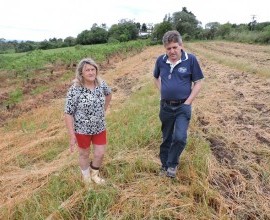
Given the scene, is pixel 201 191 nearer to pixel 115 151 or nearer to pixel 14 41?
pixel 115 151

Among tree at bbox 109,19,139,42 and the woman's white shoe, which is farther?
tree at bbox 109,19,139,42

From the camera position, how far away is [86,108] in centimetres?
376

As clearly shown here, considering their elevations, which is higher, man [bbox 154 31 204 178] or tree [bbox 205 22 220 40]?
man [bbox 154 31 204 178]

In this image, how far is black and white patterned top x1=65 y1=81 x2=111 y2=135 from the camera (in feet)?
12.3

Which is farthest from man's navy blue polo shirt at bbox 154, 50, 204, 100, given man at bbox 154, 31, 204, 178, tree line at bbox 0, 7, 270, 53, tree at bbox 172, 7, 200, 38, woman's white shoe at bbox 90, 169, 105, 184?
tree at bbox 172, 7, 200, 38

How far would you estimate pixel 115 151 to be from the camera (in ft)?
16.1

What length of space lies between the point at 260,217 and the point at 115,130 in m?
3.17

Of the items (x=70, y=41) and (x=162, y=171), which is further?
Result: (x=70, y=41)

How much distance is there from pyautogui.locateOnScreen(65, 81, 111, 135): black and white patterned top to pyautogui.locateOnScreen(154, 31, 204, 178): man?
0.74m

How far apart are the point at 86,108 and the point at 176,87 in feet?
3.35

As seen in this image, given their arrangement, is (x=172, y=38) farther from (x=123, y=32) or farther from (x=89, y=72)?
(x=123, y=32)

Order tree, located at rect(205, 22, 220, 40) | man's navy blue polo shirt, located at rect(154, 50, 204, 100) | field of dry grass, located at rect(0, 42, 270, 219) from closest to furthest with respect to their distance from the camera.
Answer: field of dry grass, located at rect(0, 42, 270, 219)
man's navy blue polo shirt, located at rect(154, 50, 204, 100)
tree, located at rect(205, 22, 220, 40)

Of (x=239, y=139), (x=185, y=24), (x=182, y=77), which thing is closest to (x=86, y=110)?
(x=182, y=77)

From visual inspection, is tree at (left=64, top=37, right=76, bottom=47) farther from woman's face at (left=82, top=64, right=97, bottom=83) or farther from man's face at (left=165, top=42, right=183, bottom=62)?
A: man's face at (left=165, top=42, right=183, bottom=62)
